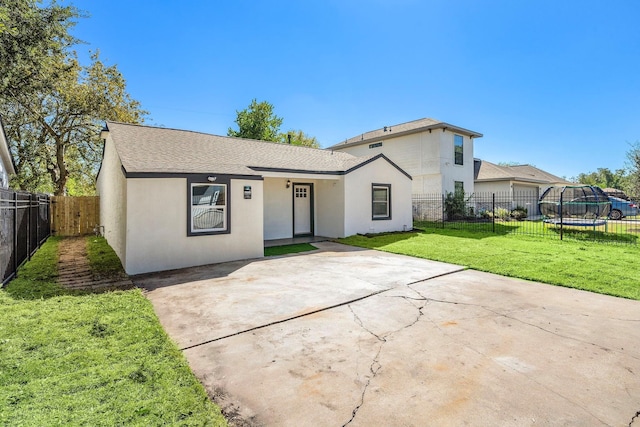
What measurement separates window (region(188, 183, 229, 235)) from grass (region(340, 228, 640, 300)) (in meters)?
5.28

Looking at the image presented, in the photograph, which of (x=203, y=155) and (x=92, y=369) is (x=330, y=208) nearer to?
(x=203, y=155)

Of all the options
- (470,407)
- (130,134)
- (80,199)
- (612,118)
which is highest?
(612,118)

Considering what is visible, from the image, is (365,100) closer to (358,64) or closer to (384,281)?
(358,64)

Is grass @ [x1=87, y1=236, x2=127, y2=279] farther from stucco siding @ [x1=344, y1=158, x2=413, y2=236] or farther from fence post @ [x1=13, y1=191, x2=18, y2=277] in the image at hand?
stucco siding @ [x1=344, y1=158, x2=413, y2=236]

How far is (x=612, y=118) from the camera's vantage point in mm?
24516

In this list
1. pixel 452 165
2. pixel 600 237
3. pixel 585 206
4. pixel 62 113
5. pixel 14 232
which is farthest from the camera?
pixel 452 165

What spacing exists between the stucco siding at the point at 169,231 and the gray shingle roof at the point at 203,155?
0.47 m

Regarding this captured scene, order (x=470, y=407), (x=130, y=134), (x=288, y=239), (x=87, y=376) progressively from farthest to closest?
(x=288, y=239)
(x=130, y=134)
(x=87, y=376)
(x=470, y=407)

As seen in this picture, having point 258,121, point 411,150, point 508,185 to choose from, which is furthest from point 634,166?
point 258,121

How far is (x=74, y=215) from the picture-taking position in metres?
16.0

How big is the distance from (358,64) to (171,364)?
17264mm

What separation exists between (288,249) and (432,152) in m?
13.5

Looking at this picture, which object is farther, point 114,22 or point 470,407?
point 114,22

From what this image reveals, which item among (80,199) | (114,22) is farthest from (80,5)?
(80,199)
